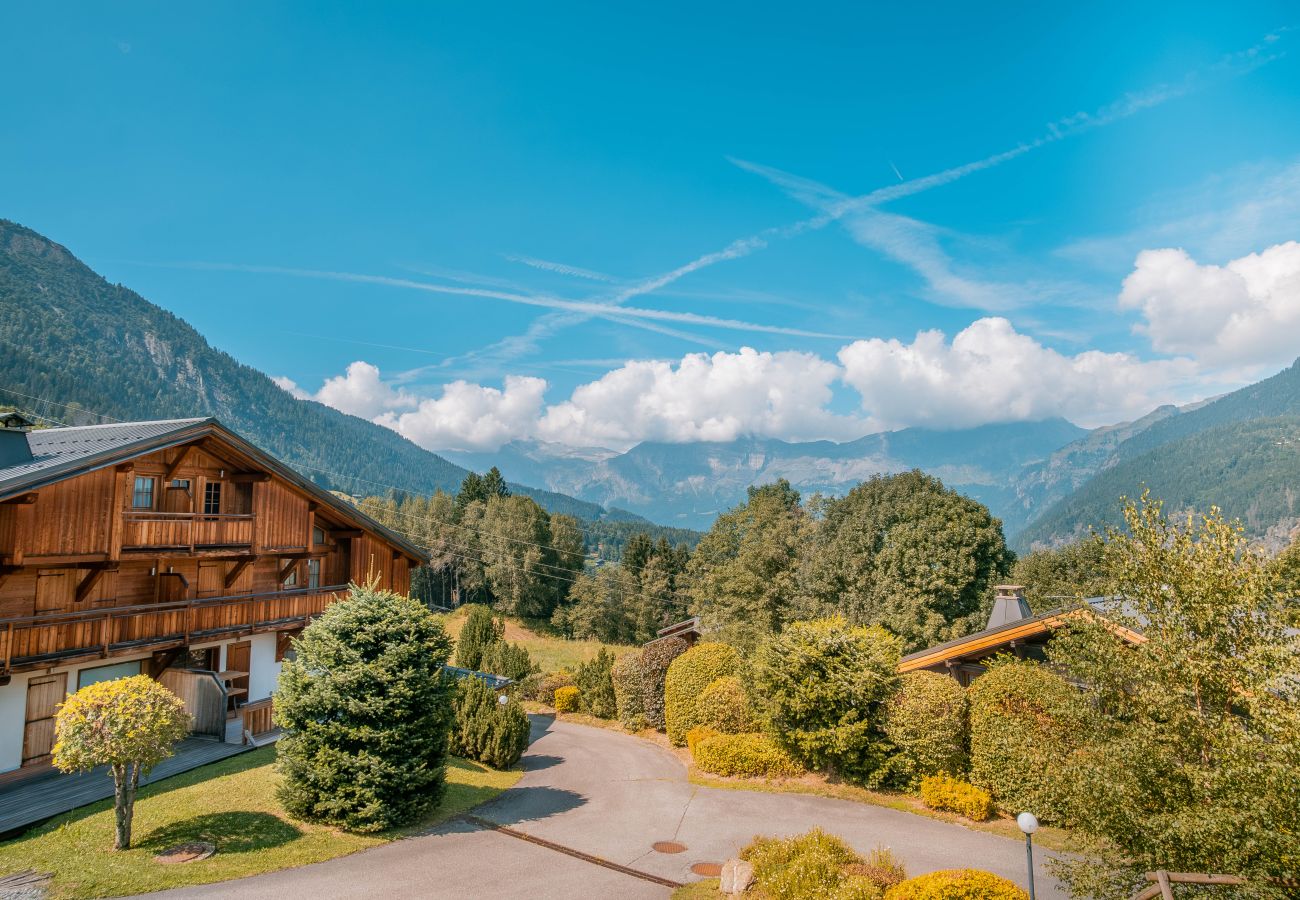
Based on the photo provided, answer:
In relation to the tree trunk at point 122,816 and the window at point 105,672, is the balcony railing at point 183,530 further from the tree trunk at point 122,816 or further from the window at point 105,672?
the tree trunk at point 122,816

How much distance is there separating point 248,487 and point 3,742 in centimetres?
1004

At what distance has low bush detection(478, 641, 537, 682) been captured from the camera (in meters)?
37.8

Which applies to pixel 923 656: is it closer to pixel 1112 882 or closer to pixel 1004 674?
pixel 1004 674

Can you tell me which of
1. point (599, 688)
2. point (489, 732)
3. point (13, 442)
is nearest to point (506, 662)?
point (599, 688)

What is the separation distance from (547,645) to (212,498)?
47.8 m

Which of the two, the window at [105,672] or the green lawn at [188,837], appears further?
the window at [105,672]

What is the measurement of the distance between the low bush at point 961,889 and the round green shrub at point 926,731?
8809mm

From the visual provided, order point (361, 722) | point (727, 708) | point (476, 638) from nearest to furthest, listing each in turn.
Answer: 1. point (361, 722)
2. point (727, 708)
3. point (476, 638)

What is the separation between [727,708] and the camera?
86.0 ft

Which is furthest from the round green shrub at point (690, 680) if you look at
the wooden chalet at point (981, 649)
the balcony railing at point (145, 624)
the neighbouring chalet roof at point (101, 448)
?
the neighbouring chalet roof at point (101, 448)

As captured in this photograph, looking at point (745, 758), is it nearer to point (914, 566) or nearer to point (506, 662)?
A: point (506, 662)

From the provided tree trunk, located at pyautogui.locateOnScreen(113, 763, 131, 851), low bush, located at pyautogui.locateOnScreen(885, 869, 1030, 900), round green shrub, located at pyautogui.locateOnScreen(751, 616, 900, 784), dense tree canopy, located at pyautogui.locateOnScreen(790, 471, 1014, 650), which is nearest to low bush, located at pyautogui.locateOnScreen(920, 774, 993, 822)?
round green shrub, located at pyautogui.locateOnScreen(751, 616, 900, 784)

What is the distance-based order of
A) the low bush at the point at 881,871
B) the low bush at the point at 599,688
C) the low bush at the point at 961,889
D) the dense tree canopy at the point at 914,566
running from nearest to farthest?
1. the low bush at the point at 961,889
2. the low bush at the point at 881,871
3. the low bush at the point at 599,688
4. the dense tree canopy at the point at 914,566

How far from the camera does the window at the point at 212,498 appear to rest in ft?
78.3
